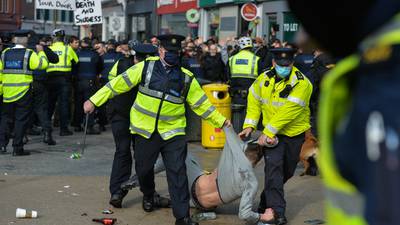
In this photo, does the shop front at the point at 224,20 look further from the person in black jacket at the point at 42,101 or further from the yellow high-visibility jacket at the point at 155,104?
the yellow high-visibility jacket at the point at 155,104

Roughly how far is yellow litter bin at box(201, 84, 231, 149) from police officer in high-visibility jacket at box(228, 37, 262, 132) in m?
0.18

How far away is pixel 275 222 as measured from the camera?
21.7 feet

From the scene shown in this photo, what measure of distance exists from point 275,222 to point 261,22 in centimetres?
1828

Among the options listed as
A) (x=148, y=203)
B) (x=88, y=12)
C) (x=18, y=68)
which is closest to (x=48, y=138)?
(x=18, y=68)

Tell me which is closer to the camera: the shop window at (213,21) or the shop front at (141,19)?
the shop window at (213,21)

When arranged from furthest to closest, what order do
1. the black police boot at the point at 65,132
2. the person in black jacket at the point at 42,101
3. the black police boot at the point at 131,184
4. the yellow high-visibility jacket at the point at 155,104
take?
the black police boot at the point at 65,132 → the person in black jacket at the point at 42,101 → the black police boot at the point at 131,184 → the yellow high-visibility jacket at the point at 155,104

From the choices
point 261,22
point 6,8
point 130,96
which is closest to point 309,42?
point 130,96

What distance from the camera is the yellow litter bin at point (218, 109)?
11.8 meters

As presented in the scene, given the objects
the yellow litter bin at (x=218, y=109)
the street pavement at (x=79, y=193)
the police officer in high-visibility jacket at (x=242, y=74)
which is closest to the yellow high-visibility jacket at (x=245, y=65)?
the police officer in high-visibility jacket at (x=242, y=74)

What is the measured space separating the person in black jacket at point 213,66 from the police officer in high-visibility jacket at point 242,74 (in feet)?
11.0

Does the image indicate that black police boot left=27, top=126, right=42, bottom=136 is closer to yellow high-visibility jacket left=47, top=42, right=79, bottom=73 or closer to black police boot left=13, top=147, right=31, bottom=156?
yellow high-visibility jacket left=47, top=42, right=79, bottom=73

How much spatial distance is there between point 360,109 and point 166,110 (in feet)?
17.3

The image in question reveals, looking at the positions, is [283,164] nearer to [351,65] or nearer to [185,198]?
[185,198]

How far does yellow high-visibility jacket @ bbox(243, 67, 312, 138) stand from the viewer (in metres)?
6.46
